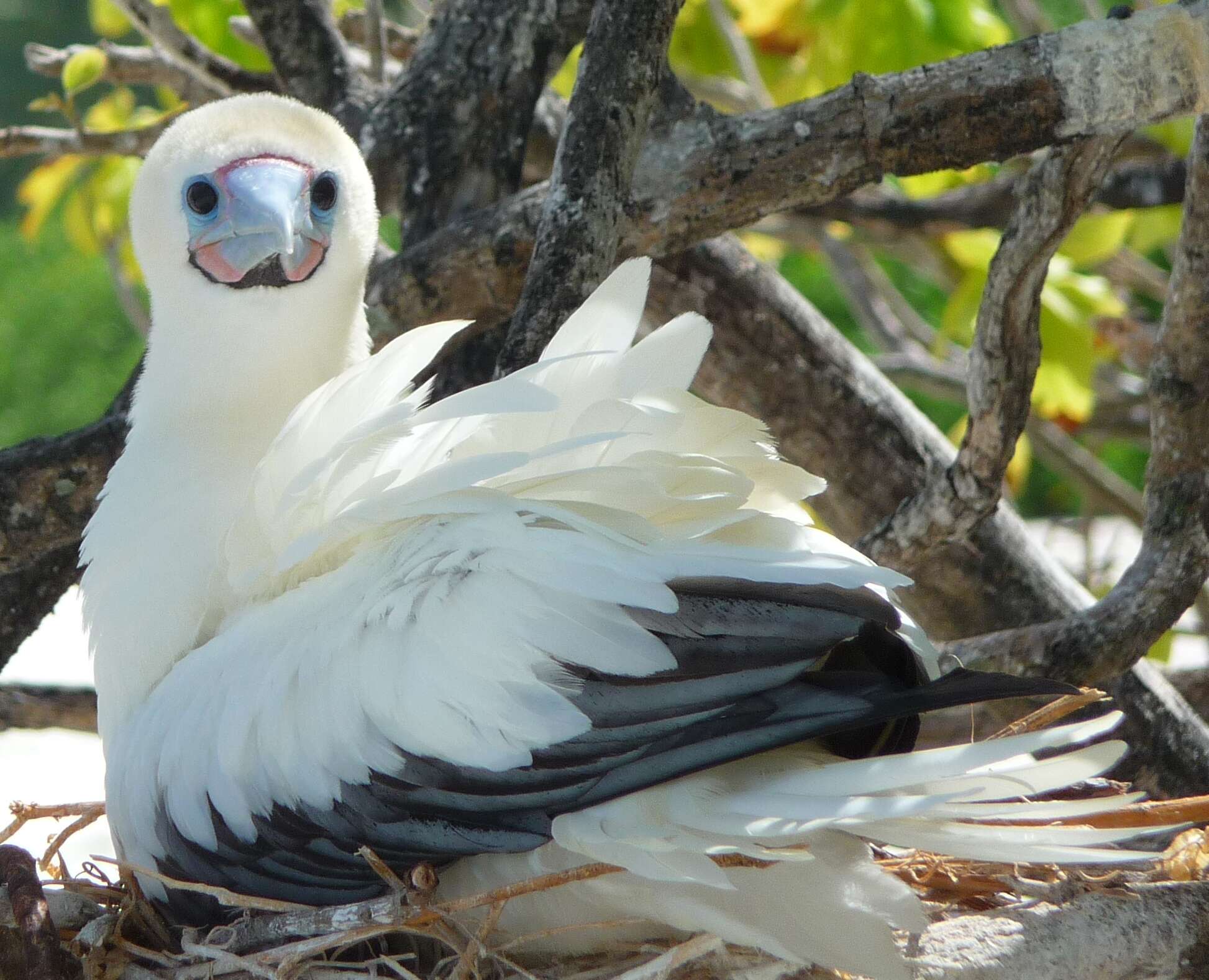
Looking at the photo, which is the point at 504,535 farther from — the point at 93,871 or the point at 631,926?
the point at 93,871

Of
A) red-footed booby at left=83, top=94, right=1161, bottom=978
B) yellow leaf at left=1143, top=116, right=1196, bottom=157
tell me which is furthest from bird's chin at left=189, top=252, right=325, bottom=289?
yellow leaf at left=1143, top=116, right=1196, bottom=157

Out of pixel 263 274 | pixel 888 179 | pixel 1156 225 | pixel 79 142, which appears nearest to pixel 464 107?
pixel 263 274

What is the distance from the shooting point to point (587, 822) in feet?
4.46

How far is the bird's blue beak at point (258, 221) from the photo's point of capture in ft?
5.91

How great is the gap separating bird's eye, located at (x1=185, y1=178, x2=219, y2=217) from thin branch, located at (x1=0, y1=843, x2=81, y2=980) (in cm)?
82

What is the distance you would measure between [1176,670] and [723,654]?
1.78m

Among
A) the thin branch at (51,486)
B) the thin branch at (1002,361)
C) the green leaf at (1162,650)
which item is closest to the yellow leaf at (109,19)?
the thin branch at (51,486)

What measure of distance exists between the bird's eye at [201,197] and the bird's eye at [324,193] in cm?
13

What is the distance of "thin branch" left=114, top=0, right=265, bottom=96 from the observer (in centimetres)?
243

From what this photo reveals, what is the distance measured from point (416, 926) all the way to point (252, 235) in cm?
88

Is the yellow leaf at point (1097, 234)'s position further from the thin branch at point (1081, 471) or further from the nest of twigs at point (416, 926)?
the nest of twigs at point (416, 926)

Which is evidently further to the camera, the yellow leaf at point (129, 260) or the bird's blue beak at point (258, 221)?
the yellow leaf at point (129, 260)

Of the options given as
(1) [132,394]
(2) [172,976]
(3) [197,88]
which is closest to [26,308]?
(3) [197,88]

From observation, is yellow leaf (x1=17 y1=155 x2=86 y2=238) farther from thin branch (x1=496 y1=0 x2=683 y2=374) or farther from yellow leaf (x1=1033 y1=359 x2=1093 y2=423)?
yellow leaf (x1=1033 y1=359 x2=1093 y2=423)
